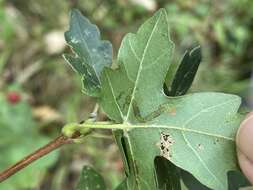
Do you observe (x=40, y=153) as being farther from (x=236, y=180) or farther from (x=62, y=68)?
(x=62, y=68)

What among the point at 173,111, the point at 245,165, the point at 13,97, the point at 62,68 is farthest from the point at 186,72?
the point at 62,68

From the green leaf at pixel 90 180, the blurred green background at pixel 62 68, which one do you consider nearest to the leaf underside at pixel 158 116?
the green leaf at pixel 90 180

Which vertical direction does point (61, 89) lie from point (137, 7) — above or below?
below

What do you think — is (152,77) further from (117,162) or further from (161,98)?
(117,162)

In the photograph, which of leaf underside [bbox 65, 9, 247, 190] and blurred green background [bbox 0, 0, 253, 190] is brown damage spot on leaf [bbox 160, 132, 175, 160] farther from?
blurred green background [bbox 0, 0, 253, 190]

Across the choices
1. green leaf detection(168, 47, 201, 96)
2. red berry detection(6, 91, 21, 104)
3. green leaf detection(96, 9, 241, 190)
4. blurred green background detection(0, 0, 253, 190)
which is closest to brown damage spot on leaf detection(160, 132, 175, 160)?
green leaf detection(96, 9, 241, 190)

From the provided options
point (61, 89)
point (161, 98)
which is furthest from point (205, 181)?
point (61, 89)

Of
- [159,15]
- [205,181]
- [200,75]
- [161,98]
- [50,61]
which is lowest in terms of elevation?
[205,181]
